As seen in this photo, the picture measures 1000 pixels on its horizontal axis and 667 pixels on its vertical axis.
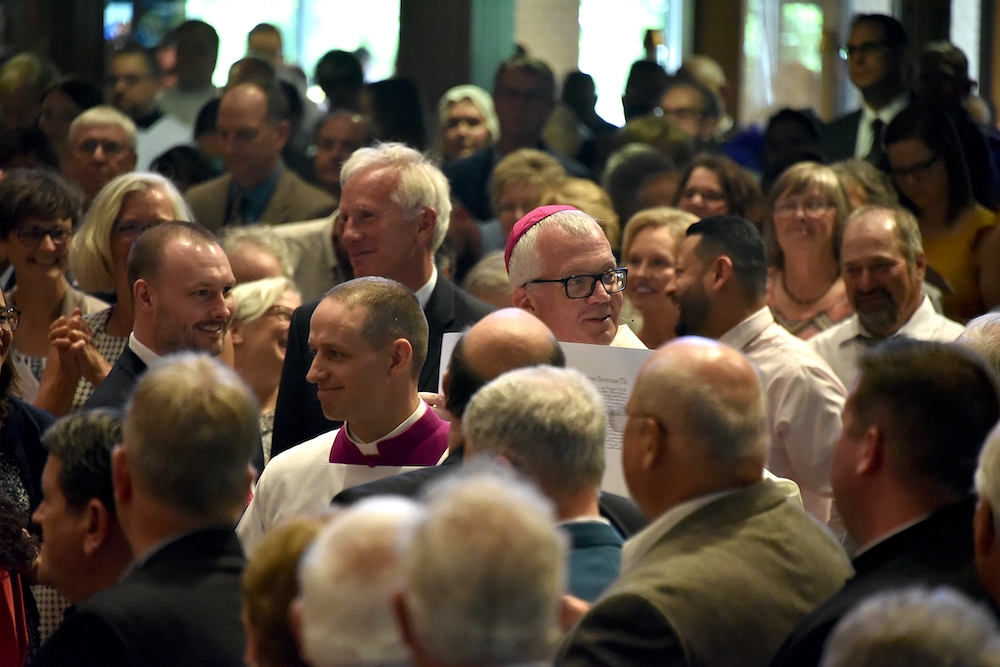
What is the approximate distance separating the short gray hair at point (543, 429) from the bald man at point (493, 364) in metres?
0.39

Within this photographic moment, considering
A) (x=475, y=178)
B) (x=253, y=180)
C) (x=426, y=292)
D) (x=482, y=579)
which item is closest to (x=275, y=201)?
(x=253, y=180)

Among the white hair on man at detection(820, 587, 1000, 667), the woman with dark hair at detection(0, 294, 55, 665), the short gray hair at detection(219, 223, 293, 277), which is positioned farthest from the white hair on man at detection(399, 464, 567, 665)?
the short gray hair at detection(219, 223, 293, 277)

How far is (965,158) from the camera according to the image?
677 cm

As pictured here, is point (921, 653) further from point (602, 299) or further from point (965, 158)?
point (965, 158)

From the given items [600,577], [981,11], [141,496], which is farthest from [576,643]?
[981,11]

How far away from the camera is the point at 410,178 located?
197 inches

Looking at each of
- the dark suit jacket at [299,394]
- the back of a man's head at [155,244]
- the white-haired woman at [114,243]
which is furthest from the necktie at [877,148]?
the back of a man's head at [155,244]

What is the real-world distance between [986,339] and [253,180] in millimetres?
4357

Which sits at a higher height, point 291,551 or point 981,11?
point 981,11

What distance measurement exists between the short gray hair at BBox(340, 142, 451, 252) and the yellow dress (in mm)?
2521

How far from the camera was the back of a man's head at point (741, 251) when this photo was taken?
4.90 meters

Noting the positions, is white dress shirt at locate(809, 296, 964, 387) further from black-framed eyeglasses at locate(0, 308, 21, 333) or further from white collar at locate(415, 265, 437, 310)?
black-framed eyeglasses at locate(0, 308, 21, 333)

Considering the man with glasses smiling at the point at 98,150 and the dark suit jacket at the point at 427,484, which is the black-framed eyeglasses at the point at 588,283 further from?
the man with glasses smiling at the point at 98,150

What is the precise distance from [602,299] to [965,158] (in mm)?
2969
